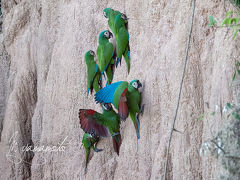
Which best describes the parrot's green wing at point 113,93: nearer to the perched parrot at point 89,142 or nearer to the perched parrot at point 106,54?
the perched parrot at point 106,54

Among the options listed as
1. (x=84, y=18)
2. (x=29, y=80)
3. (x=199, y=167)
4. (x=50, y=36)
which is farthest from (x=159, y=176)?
(x=29, y=80)

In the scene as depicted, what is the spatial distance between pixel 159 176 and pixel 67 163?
55.8 inches

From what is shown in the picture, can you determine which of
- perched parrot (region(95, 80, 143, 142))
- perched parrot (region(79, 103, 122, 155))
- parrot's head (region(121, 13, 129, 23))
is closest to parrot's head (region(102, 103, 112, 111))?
perched parrot (region(79, 103, 122, 155))

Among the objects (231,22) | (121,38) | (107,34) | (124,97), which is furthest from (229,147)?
(107,34)

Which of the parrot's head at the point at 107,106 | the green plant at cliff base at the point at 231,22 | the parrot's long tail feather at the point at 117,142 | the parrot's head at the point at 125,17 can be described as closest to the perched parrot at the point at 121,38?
the parrot's head at the point at 125,17

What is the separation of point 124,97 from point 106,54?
1.74 ft

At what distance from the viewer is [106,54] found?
297cm

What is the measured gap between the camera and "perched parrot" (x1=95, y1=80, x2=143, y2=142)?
2580 millimetres

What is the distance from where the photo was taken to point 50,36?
440 cm

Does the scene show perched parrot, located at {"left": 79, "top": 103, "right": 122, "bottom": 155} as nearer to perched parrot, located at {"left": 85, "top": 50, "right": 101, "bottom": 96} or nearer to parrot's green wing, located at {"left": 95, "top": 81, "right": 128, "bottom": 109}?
parrot's green wing, located at {"left": 95, "top": 81, "right": 128, "bottom": 109}

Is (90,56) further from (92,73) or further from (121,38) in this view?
(121,38)

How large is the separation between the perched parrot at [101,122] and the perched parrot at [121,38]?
0.37 metres

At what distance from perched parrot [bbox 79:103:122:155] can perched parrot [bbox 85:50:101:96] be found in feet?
1.29

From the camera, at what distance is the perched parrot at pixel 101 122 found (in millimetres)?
2836
